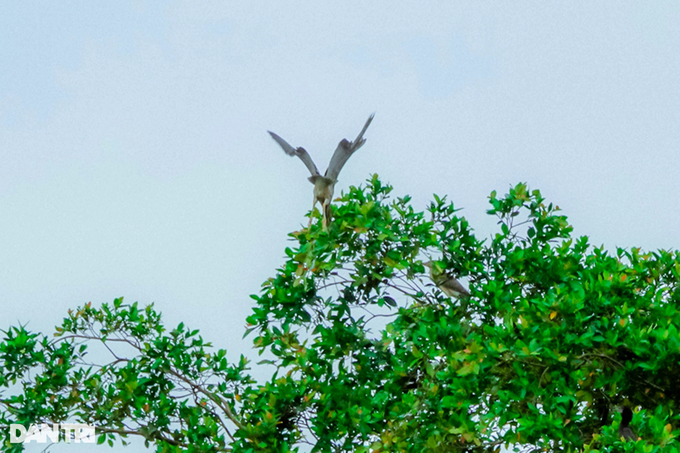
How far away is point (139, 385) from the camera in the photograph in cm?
578

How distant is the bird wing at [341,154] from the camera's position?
5.06 m

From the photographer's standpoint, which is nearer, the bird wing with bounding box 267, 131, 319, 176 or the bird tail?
the bird tail

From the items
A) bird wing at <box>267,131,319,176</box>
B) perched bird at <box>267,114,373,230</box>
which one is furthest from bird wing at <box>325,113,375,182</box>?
bird wing at <box>267,131,319,176</box>

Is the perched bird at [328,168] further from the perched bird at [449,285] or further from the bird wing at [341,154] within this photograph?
the perched bird at [449,285]

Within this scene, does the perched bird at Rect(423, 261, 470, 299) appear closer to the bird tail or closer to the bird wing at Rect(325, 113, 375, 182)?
the bird tail

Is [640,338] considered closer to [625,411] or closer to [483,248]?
[625,411]

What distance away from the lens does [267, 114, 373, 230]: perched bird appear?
4992mm

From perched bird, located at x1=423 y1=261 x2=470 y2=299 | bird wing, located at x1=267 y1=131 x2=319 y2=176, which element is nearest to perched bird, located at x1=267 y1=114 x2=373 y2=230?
bird wing, located at x1=267 y1=131 x2=319 y2=176

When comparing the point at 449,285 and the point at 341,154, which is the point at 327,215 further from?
the point at 449,285

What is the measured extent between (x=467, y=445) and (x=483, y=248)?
140 cm

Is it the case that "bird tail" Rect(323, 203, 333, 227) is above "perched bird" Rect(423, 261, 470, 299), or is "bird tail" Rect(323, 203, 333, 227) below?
above

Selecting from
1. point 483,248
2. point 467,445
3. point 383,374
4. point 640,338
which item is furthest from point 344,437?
point 640,338

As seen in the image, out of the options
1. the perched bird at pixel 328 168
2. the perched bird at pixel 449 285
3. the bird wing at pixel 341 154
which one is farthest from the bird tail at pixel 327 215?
the perched bird at pixel 449 285

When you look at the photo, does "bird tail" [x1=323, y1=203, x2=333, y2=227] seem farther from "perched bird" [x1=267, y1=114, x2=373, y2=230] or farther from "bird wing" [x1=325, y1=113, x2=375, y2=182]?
"bird wing" [x1=325, y1=113, x2=375, y2=182]
